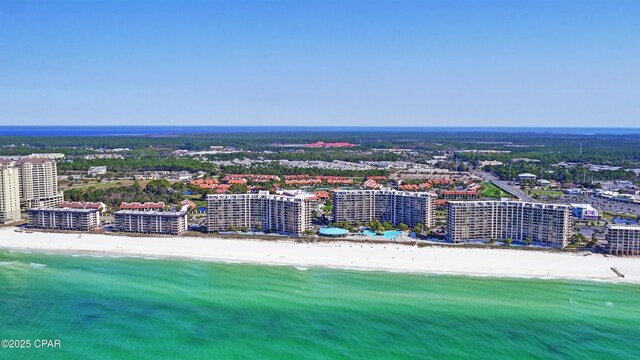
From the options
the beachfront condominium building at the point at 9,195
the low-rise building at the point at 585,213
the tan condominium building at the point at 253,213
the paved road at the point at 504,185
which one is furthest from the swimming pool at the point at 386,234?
the beachfront condominium building at the point at 9,195

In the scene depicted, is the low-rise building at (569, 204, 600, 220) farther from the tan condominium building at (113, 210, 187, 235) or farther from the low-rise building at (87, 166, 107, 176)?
the low-rise building at (87, 166, 107, 176)

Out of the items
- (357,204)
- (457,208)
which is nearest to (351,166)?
(357,204)

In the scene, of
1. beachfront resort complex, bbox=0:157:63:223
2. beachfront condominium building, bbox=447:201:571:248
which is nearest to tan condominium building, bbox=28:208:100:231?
beachfront resort complex, bbox=0:157:63:223

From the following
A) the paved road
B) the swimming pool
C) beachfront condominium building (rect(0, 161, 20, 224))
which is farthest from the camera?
the paved road

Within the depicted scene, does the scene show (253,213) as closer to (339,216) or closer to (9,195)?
(339,216)

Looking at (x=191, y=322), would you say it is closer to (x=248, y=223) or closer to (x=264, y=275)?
(x=264, y=275)
